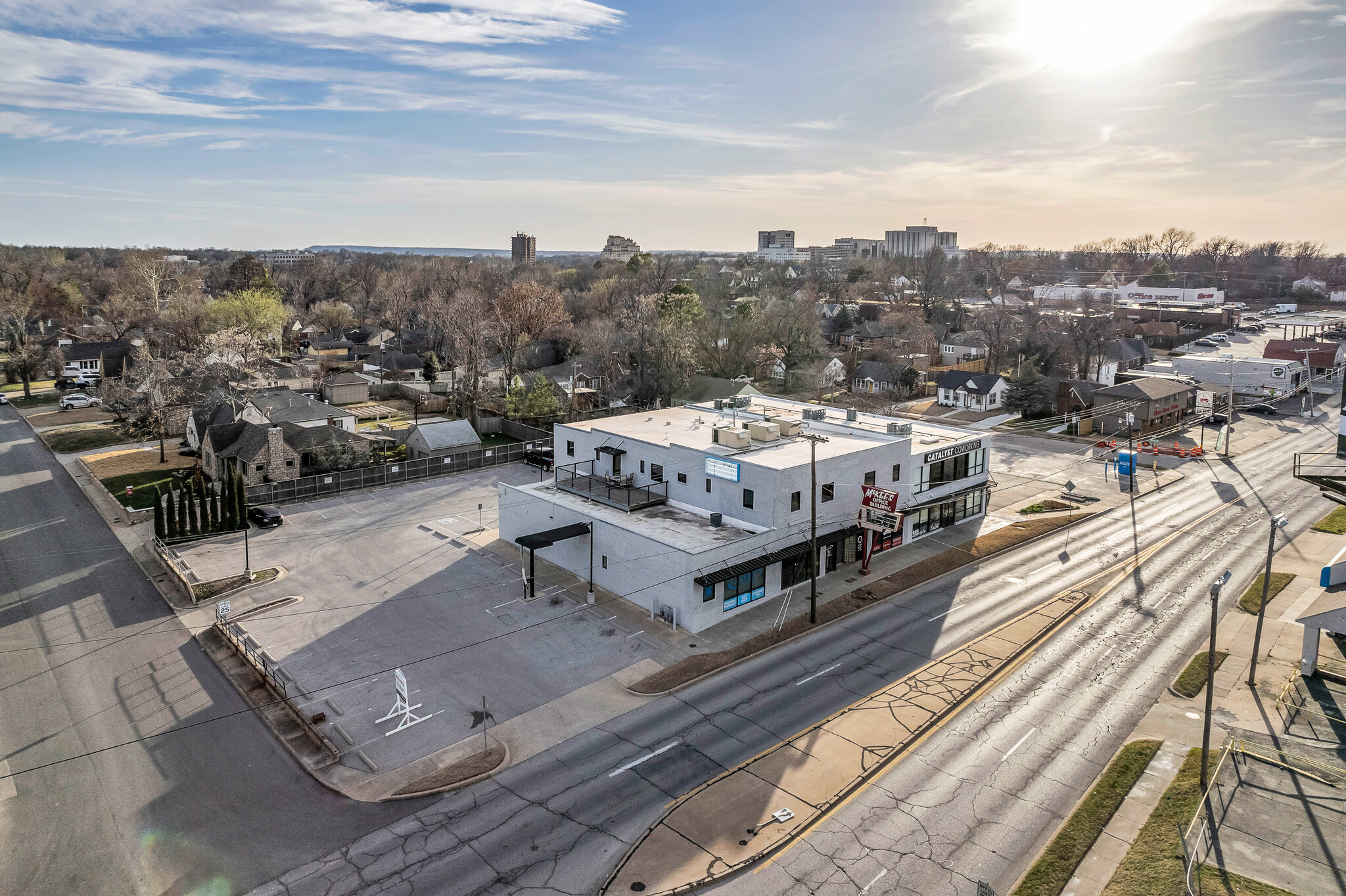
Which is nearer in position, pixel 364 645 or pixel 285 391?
pixel 364 645

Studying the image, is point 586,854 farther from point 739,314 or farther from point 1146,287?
point 1146,287

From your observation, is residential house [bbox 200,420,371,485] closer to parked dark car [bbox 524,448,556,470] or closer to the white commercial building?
parked dark car [bbox 524,448,556,470]

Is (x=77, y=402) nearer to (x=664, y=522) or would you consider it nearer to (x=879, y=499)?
(x=664, y=522)

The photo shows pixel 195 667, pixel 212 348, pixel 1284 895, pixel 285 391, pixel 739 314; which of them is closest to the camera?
pixel 1284 895

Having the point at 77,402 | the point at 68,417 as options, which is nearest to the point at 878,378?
the point at 68,417

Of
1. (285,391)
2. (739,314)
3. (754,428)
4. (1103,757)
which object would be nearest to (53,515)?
(285,391)

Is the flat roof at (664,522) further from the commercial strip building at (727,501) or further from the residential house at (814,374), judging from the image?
the residential house at (814,374)
